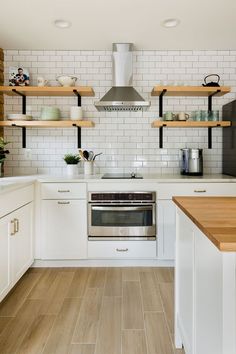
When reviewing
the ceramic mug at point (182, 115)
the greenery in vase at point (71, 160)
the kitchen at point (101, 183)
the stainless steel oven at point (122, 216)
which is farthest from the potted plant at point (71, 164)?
the ceramic mug at point (182, 115)

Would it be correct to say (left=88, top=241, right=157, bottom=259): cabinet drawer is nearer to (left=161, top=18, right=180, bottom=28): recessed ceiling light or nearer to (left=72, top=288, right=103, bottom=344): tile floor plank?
(left=72, top=288, right=103, bottom=344): tile floor plank

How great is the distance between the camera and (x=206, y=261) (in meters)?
1.24

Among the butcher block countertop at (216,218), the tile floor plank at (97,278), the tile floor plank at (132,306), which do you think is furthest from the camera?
the tile floor plank at (97,278)

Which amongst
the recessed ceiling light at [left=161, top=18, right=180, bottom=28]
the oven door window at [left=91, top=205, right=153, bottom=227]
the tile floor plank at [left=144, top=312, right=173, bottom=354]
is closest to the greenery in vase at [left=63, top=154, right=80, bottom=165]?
the oven door window at [left=91, top=205, right=153, bottom=227]

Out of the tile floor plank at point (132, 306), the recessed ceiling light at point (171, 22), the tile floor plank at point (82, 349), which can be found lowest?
the tile floor plank at point (82, 349)

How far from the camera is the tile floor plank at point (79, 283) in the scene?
2753 millimetres

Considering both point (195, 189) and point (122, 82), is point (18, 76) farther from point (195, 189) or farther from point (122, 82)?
point (195, 189)

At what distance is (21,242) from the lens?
9.54 feet

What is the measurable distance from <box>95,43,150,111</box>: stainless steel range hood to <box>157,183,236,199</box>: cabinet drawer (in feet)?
3.12

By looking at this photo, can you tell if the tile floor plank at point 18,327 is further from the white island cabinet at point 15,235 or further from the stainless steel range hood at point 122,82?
the stainless steel range hood at point 122,82

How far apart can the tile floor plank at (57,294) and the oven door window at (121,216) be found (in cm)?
60

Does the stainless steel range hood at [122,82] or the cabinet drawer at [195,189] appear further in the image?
the stainless steel range hood at [122,82]

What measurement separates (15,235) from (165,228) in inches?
59.4

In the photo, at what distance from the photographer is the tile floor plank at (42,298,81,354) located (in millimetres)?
1944
